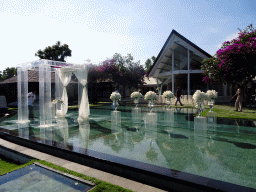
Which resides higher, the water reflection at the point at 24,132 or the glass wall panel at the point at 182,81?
the glass wall panel at the point at 182,81

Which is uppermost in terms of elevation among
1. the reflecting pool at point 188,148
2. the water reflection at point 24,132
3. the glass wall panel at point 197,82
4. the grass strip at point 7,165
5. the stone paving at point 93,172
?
the glass wall panel at point 197,82

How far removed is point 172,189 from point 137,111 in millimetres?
6678

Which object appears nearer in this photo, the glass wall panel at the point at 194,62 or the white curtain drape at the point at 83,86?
the white curtain drape at the point at 83,86

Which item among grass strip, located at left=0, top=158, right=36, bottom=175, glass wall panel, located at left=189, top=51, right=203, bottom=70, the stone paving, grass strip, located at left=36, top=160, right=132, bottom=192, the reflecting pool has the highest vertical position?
glass wall panel, located at left=189, top=51, right=203, bottom=70

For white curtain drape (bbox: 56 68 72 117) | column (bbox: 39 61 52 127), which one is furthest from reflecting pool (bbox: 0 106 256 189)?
white curtain drape (bbox: 56 68 72 117)

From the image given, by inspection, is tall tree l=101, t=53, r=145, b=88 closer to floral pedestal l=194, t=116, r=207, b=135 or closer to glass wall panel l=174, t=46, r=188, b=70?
glass wall panel l=174, t=46, r=188, b=70

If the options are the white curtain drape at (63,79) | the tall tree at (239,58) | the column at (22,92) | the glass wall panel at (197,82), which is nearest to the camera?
the column at (22,92)

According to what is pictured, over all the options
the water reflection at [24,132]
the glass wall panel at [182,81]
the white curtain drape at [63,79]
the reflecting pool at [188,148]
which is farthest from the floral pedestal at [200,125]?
the glass wall panel at [182,81]

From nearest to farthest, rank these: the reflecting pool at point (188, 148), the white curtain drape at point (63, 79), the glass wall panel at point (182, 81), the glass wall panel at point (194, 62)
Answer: the reflecting pool at point (188, 148) → the white curtain drape at point (63, 79) → the glass wall panel at point (194, 62) → the glass wall panel at point (182, 81)

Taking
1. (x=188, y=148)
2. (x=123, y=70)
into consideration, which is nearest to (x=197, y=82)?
(x=123, y=70)

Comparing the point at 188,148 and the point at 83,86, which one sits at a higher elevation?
the point at 83,86

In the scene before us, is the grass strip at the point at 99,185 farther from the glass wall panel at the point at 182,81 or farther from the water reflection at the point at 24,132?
the glass wall panel at the point at 182,81

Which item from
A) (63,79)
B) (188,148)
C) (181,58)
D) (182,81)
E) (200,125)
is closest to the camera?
(188,148)

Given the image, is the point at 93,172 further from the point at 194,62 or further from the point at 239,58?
the point at 194,62
